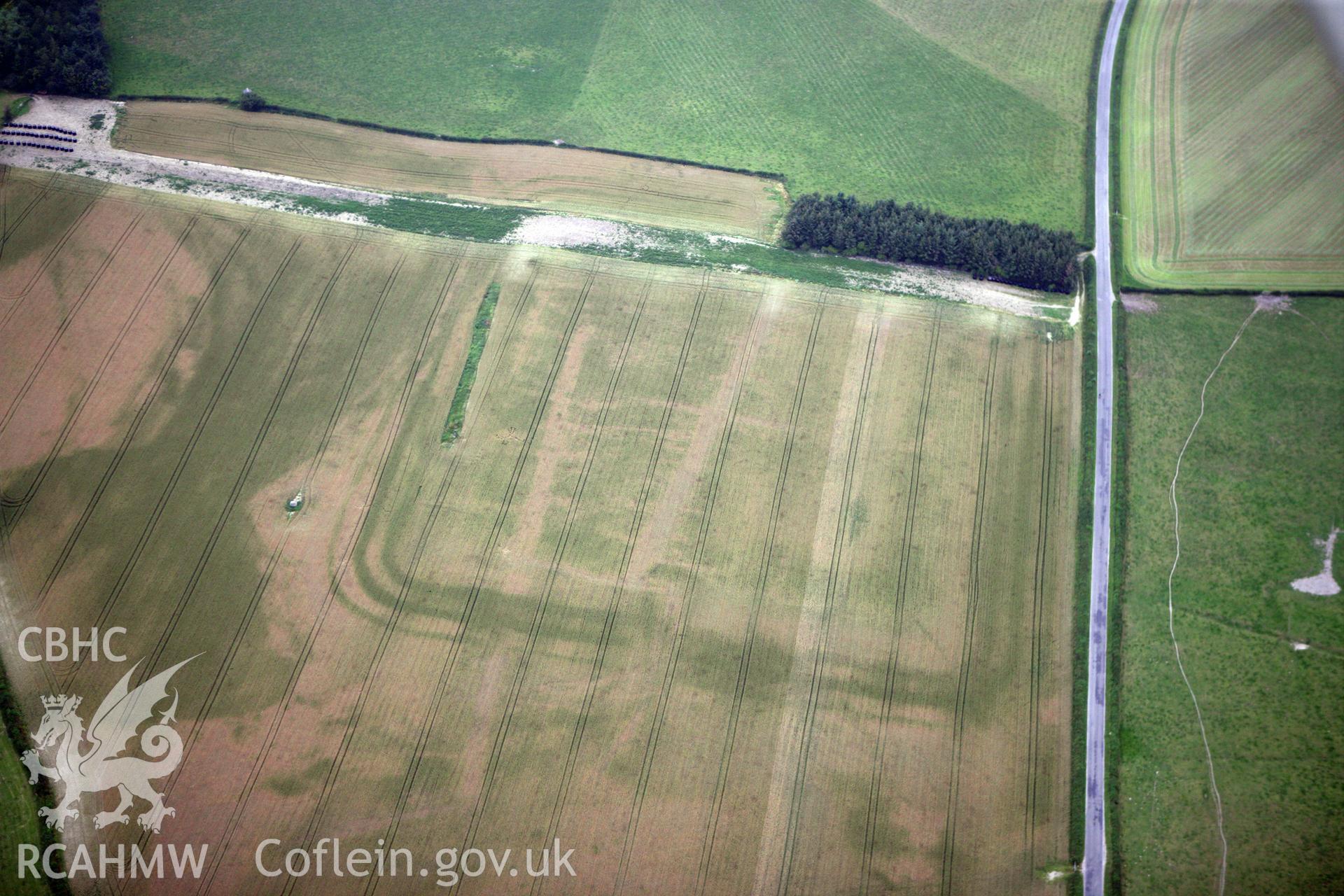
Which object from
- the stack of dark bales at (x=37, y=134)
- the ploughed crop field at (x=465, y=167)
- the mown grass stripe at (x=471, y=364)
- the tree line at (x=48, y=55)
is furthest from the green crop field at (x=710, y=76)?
the mown grass stripe at (x=471, y=364)

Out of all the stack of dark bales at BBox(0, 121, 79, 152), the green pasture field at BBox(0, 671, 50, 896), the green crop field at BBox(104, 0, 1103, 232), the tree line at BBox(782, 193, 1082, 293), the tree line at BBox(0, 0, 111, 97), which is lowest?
the green pasture field at BBox(0, 671, 50, 896)

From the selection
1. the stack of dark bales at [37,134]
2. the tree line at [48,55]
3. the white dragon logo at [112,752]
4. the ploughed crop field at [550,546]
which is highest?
the tree line at [48,55]

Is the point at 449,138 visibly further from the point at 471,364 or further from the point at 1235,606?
the point at 1235,606

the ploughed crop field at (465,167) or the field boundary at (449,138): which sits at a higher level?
the field boundary at (449,138)

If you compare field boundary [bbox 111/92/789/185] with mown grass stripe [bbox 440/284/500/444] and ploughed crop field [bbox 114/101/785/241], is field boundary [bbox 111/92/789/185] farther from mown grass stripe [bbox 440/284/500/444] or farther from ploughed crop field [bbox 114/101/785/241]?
mown grass stripe [bbox 440/284/500/444]

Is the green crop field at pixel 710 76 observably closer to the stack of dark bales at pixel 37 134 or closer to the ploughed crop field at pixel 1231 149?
the ploughed crop field at pixel 1231 149

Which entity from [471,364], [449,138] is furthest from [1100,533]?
[449,138]

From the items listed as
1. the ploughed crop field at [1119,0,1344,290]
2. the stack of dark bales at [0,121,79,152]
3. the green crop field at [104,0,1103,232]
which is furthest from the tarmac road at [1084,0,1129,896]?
the stack of dark bales at [0,121,79,152]
